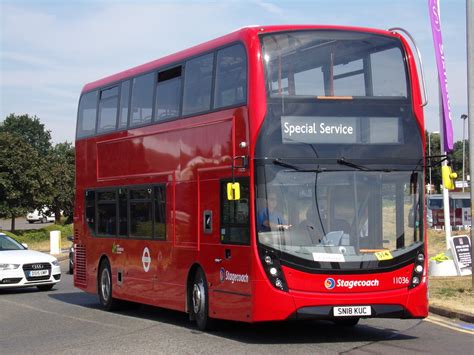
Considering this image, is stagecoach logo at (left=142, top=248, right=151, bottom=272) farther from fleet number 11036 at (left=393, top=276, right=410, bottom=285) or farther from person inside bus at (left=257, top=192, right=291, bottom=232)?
fleet number 11036 at (left=393, top=276, right=410, bottom=285)

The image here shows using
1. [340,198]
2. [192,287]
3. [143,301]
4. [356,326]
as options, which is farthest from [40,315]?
[340,198]

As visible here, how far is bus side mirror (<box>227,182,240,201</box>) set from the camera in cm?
1154

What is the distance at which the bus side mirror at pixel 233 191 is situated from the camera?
11539mm

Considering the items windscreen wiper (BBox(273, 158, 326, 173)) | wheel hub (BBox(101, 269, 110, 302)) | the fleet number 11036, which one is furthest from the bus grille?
the fleet number 11036

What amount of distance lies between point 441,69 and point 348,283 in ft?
31.7

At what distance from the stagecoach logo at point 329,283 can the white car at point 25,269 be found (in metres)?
11.4

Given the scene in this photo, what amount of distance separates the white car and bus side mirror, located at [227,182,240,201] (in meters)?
10.5

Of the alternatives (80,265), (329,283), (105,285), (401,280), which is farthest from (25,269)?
(401,280)

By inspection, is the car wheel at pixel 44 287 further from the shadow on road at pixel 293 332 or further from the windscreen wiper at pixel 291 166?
the windscreen wiper at pixel 291 166

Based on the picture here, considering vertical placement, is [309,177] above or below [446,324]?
above

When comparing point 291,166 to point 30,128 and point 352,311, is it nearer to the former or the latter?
point 352,311

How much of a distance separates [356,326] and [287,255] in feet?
9.72

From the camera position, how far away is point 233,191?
456 inches

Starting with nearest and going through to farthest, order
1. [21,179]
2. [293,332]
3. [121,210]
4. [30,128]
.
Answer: [293,332] < [121,210] < [21,179] < [30,128]
